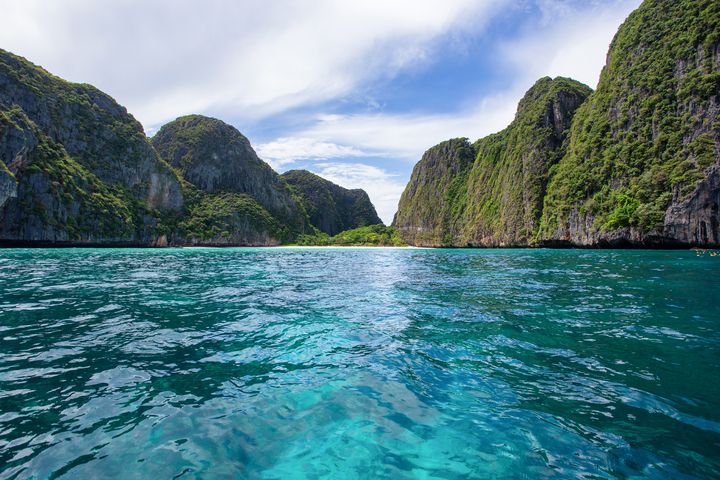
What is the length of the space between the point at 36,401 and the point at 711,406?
10484mm

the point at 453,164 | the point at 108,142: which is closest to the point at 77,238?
the point at 108,142

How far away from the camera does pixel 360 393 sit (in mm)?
5922

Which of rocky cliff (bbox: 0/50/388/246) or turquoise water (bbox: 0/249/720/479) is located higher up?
rocky cliff (bbox: 0/50/388/246)

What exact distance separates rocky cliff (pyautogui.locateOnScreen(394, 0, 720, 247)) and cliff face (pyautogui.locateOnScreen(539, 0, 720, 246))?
20cm

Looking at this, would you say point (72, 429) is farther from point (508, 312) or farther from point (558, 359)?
point (508, 312)

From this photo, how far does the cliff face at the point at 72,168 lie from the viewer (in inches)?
3071

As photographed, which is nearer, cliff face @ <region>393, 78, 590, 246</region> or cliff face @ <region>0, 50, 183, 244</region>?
cliff face @ <region>0, 50, 183, 244</region>

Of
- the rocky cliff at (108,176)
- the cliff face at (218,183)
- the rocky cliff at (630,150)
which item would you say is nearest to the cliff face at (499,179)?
the rocky cliff at (630,150)

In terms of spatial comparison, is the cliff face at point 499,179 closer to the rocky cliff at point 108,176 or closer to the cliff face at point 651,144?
the cliff face at point 651,144

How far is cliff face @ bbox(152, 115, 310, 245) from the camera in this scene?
16112 centimetres

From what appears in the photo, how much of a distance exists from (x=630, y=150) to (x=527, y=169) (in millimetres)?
43788

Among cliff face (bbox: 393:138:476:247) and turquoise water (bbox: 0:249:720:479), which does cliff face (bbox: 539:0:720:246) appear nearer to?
turquoise water (bbox: 0:249:720:479)

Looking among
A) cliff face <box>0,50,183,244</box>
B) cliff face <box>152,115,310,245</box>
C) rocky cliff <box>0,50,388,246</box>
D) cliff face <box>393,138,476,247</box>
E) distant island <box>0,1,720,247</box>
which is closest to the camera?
A: distant island <box>0,1,720,247</box>

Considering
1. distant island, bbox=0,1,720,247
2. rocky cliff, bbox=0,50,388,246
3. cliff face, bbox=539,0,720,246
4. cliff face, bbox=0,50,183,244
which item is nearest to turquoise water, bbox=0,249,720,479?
cliff face, bbox=539,0,720,246
